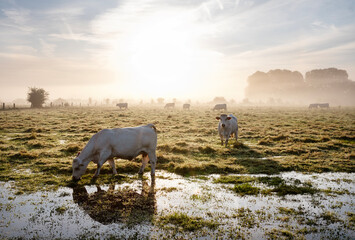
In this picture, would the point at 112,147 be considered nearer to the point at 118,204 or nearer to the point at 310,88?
the point at 118,204

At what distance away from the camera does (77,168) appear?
838 cm

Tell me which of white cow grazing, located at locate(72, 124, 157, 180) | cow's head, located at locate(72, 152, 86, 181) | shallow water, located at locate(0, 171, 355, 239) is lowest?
shallow water, located at locate(0, 171, 355, 239)

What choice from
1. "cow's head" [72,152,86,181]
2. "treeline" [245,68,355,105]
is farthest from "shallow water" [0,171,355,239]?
"treeline" [245,68,355,105]

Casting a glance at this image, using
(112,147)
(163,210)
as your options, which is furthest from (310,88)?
(163,210)

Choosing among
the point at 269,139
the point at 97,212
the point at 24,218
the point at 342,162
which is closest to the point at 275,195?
the point at 97,212

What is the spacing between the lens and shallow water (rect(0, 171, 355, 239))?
5.21m

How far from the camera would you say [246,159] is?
11484 millimetres

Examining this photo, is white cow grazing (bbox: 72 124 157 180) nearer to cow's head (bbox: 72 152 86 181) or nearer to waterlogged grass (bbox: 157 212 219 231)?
cow's head (bbox: 72 152 86 181)

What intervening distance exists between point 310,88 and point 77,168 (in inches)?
7817

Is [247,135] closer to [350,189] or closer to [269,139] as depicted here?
[269,139]

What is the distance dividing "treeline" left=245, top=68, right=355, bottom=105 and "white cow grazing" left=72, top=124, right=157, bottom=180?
169 meters

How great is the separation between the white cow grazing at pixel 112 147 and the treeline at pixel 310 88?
168837 mm

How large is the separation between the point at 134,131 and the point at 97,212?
3.58 metres

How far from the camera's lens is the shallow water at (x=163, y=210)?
17.1ft
